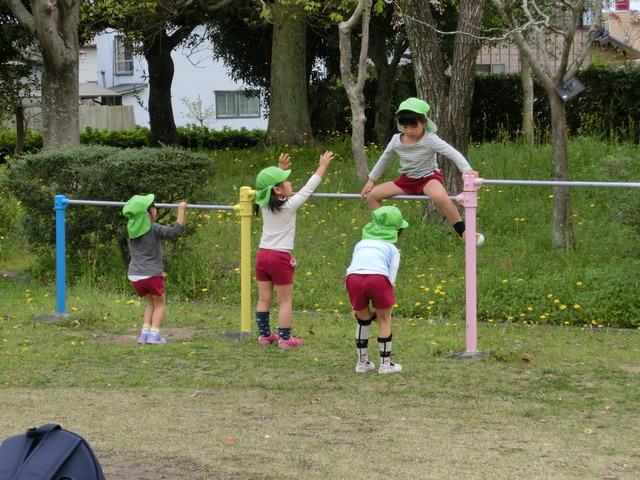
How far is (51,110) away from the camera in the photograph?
16.5 meters

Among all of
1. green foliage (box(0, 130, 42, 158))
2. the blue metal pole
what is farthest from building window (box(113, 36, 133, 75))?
the blue metal pole

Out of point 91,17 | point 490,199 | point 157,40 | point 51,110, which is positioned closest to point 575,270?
point 490,199

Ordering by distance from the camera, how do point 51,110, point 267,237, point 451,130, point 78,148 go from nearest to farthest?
point 267,237
point 78,148
point 451,130
point 51,110

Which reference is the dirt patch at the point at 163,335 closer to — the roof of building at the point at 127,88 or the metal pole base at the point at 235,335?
the metal pole base at the point at 235,335

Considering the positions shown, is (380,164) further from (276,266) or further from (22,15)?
(22,15)

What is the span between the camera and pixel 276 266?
27.2ft

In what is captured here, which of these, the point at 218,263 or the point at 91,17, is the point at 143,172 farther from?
the point at 91,17

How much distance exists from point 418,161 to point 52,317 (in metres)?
3.87

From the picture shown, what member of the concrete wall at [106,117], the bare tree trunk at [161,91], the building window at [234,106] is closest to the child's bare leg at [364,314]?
the bare tree trunk at [161,91]

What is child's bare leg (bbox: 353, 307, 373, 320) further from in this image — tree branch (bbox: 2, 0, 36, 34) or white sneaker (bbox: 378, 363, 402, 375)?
tree branch (bbox: 2, 0, 36, 34)

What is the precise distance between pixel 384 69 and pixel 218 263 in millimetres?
13030

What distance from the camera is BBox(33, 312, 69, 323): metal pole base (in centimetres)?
966

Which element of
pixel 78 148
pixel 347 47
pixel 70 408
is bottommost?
pixel 70 408

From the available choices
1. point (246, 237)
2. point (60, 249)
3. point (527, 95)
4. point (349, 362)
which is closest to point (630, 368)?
point (349, 362)
